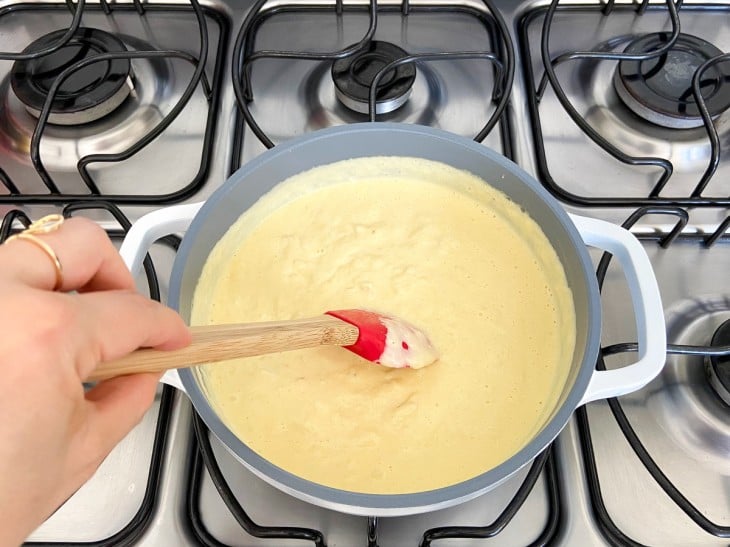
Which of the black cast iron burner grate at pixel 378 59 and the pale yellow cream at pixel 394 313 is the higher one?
the black cast iron burner grate at pixel 378 59

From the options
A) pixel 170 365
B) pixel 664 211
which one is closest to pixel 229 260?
pixel 170 365

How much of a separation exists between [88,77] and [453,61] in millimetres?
467

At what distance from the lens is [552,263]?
0.71m

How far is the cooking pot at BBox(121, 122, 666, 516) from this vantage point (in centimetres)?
49

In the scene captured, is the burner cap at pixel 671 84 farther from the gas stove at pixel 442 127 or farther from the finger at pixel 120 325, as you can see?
the finger at pixel 120 325

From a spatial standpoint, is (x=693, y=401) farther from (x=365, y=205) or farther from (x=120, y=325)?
(x=120, y=325)

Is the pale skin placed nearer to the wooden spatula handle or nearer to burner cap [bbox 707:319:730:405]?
the wooden spatula handle

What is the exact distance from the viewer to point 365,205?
0.80 meters

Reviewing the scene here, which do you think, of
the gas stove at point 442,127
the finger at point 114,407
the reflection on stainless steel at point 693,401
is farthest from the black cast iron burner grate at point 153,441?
the reflection on stainless steel at point 693,401

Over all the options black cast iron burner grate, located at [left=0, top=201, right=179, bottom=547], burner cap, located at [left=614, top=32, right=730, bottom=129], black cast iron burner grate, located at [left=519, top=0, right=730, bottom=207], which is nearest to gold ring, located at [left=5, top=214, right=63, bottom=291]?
black cast iron burner grate, located at [left=0, top=201, right=179, bottom=547]

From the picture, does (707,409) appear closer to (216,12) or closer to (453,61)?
(453,61)

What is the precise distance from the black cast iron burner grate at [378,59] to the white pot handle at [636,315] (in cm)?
19

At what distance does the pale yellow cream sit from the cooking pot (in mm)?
30

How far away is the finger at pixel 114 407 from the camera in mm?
376
